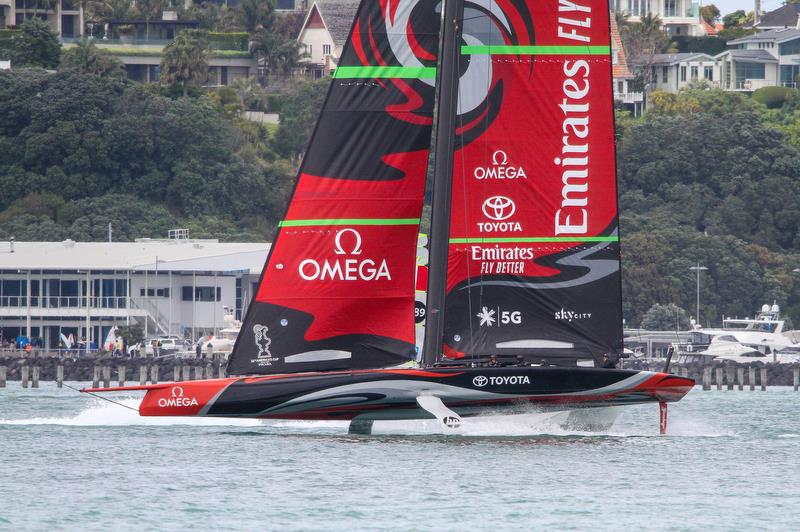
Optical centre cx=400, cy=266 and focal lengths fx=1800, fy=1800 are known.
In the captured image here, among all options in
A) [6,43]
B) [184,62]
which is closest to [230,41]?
[184,62]

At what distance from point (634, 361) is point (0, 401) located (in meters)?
25.7

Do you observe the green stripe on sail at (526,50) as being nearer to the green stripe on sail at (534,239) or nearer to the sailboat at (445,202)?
the sailboat at (445,202)

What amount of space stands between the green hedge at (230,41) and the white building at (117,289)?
51.2 m

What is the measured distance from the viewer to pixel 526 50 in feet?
97.5

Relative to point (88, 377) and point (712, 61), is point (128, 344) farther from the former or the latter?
point (712, 61)

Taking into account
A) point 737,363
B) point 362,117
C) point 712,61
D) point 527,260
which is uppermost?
point 712,61

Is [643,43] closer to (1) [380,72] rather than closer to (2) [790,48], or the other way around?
(2) [790,48]

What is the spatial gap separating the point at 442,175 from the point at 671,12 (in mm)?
125361

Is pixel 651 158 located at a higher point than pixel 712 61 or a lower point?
lower

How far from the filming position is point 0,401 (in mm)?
48250

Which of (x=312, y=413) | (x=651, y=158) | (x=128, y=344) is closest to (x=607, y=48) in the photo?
(x=312, y=413)

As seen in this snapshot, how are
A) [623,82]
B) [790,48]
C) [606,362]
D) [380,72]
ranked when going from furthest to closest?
[790,48], [623,82], [606,362], [380,72]

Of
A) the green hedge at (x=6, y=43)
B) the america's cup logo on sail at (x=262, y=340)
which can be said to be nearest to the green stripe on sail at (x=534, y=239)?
the america's cup logo on sail at (x=262, y=340)

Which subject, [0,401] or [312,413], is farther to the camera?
[0,401]
